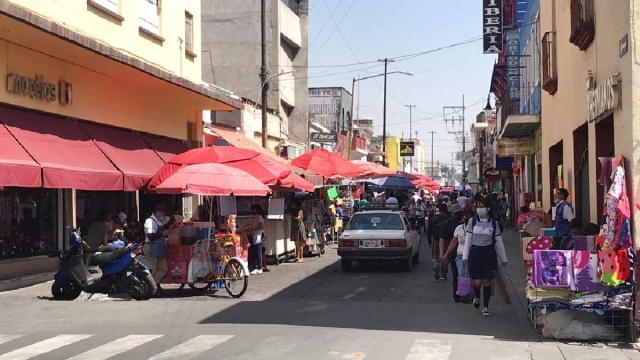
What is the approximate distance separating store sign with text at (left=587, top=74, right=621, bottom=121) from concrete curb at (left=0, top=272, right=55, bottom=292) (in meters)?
11.3

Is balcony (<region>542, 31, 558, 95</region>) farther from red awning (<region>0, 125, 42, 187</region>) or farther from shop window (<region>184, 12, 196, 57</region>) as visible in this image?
shop window (<region>184, 12, 196, 57</region>)

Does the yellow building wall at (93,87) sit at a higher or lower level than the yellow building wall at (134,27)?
lower

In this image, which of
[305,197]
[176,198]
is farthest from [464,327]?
[176,198]

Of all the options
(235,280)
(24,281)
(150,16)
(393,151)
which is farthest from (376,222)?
(393,151)

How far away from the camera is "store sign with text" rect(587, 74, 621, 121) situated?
9.93m

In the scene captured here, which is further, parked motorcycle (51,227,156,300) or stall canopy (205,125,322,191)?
stall canopy (205,125,322,191)

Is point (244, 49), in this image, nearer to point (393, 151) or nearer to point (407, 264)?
point (407, 264)

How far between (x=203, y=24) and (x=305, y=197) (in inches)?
677

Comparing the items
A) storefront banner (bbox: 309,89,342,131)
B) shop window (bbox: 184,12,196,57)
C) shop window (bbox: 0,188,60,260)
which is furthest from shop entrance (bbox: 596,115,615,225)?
storefront banner (bbox: 309,89,342,131)

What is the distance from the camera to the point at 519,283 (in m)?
15.1

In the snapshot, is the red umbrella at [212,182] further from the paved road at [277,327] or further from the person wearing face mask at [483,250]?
the person wearing face mask at [483,250]

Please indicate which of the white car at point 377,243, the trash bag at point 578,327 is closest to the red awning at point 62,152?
the white car at point 377,243

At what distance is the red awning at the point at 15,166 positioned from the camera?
12688mm

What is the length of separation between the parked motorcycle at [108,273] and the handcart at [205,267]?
0.69 metres
